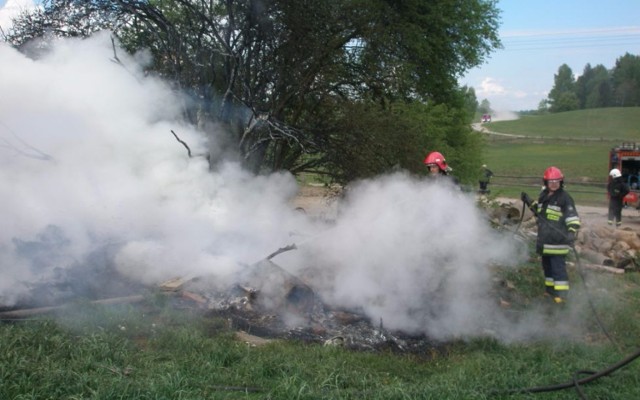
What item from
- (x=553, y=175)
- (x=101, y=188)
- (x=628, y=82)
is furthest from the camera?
(x=628, y=82)

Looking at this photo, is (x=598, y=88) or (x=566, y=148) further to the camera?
(x=598, y=88)

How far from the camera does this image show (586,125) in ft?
178

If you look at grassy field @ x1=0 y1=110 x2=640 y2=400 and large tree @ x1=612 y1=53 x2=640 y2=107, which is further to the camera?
large tree @ x1=612 y1=53 x2=640 y2=107

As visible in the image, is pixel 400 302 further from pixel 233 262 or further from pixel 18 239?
pixel 18 239

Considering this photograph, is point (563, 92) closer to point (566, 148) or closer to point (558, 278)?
point (566, 148)

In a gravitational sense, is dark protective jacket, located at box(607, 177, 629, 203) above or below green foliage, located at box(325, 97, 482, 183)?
below

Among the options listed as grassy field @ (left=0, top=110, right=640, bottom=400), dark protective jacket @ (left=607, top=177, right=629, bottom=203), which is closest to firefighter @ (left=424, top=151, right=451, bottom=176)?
grassy field @ (left=0, top=110, right=640, bottom=400)

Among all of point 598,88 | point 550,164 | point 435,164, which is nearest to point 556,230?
point 435,164

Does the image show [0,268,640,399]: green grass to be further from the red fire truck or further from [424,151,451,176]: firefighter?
the red fire truck

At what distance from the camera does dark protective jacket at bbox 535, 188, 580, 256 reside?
778cm

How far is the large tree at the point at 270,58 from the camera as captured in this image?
1177 cm

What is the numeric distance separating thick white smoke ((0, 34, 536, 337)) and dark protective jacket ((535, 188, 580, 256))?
583 mm

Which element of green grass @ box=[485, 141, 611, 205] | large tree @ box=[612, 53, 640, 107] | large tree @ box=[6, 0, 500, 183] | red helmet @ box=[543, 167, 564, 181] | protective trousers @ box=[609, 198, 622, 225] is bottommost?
green grass @ box=[485, 141, 611, 205]

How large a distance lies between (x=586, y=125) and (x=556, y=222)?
5177cm
